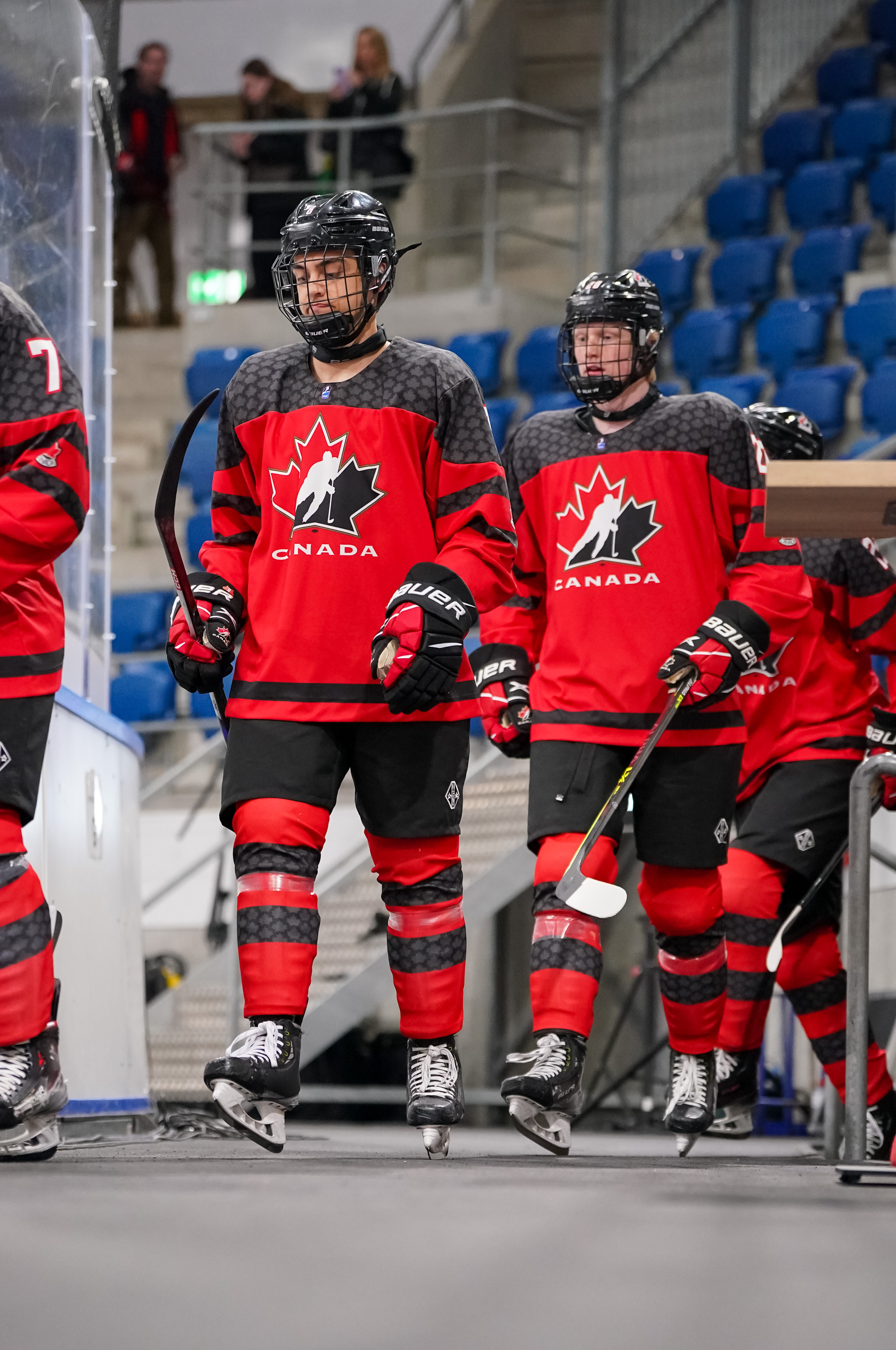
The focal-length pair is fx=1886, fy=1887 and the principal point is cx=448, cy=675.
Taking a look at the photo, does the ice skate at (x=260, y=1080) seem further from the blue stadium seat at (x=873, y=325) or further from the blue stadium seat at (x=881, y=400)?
the blue stadium seat at (x=873, y=325)

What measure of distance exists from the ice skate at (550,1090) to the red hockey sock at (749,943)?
110 cm

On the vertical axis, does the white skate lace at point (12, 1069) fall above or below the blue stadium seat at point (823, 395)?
below

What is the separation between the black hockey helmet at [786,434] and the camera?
4.76 meters

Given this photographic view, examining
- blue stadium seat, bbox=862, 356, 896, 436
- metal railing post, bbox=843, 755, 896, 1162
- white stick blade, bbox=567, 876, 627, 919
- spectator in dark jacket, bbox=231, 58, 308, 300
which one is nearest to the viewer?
metal railing post, bbox=843, 755, 896, 1162

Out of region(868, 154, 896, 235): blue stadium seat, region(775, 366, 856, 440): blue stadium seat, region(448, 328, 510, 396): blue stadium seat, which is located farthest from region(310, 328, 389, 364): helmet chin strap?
region(868, 154, 896, 235): blue stadium seat

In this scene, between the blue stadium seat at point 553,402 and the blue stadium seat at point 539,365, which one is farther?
the blue stadium seat at point 539,365

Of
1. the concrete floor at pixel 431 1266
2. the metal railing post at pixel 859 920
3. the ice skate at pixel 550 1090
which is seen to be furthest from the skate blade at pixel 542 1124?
the concrete floor at pixel 431 1266

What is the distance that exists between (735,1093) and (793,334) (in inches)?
249

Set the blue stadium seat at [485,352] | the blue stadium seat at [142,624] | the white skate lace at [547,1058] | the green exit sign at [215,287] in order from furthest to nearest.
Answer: the green exit sign at [215,287]
the blue stadium seat at [485,352]
the blue stadium seat at [142,624]
the white skate lace at [547,1058]

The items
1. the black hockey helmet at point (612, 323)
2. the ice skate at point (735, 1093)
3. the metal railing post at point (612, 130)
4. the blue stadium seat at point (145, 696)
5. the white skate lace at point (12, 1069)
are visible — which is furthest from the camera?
the metal railing post at point (612, 130)

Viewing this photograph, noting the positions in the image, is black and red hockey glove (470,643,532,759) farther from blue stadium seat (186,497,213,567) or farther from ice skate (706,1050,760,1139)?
blue stadium seat (186,497,213,567)

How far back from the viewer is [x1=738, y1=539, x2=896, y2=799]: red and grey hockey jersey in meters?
4.72

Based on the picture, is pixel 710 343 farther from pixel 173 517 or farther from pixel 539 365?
pixel 173 517

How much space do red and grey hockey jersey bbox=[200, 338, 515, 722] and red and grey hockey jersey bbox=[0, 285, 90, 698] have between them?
0.36m
